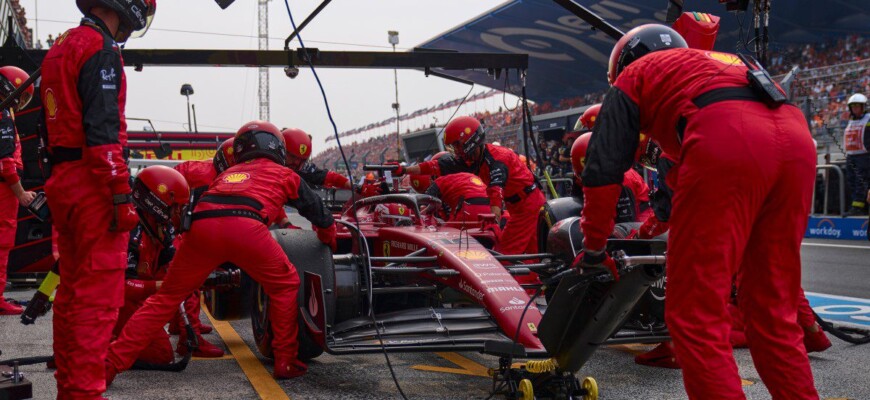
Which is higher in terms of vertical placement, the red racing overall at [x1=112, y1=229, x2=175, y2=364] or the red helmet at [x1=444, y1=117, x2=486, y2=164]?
the red helmet at [x1=444, y1=117, x2=486, y2=164]

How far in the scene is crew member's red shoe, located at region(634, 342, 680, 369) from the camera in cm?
512

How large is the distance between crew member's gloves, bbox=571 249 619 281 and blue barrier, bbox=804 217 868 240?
1209 cm

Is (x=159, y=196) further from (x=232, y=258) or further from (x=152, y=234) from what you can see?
(x=232, y=258)

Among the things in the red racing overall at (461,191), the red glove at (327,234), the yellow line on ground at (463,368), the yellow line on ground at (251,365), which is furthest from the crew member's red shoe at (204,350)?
the red racing overall at (461,191)

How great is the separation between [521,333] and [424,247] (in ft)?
4.72

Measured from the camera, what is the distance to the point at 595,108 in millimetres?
7648

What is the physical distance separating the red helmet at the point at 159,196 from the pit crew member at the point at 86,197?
4.63ft

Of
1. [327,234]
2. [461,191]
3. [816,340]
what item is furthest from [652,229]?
[461,191]

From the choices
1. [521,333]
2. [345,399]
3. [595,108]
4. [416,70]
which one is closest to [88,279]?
[345,399]

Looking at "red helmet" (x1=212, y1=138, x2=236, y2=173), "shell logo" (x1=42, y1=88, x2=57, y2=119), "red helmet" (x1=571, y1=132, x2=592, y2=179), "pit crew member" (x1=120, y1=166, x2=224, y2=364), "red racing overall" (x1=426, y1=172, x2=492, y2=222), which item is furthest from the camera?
"red racing overall" (x1=426, y1=172, x2=492, y2=222)

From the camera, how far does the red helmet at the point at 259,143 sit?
543 cm

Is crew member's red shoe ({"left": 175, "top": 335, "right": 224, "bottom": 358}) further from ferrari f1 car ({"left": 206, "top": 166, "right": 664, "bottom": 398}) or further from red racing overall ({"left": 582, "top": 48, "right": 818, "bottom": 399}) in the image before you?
red racing overall ({"left": 582, "top": 48, "right": 818, "bottom": 399})

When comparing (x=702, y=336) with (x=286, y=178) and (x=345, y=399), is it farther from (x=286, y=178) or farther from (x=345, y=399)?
(x=286, y=178)

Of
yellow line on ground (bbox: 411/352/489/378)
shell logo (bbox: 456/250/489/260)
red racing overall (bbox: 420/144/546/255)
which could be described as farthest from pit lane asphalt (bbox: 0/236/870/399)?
red racing overall (bbox: 420/144/546/255)
